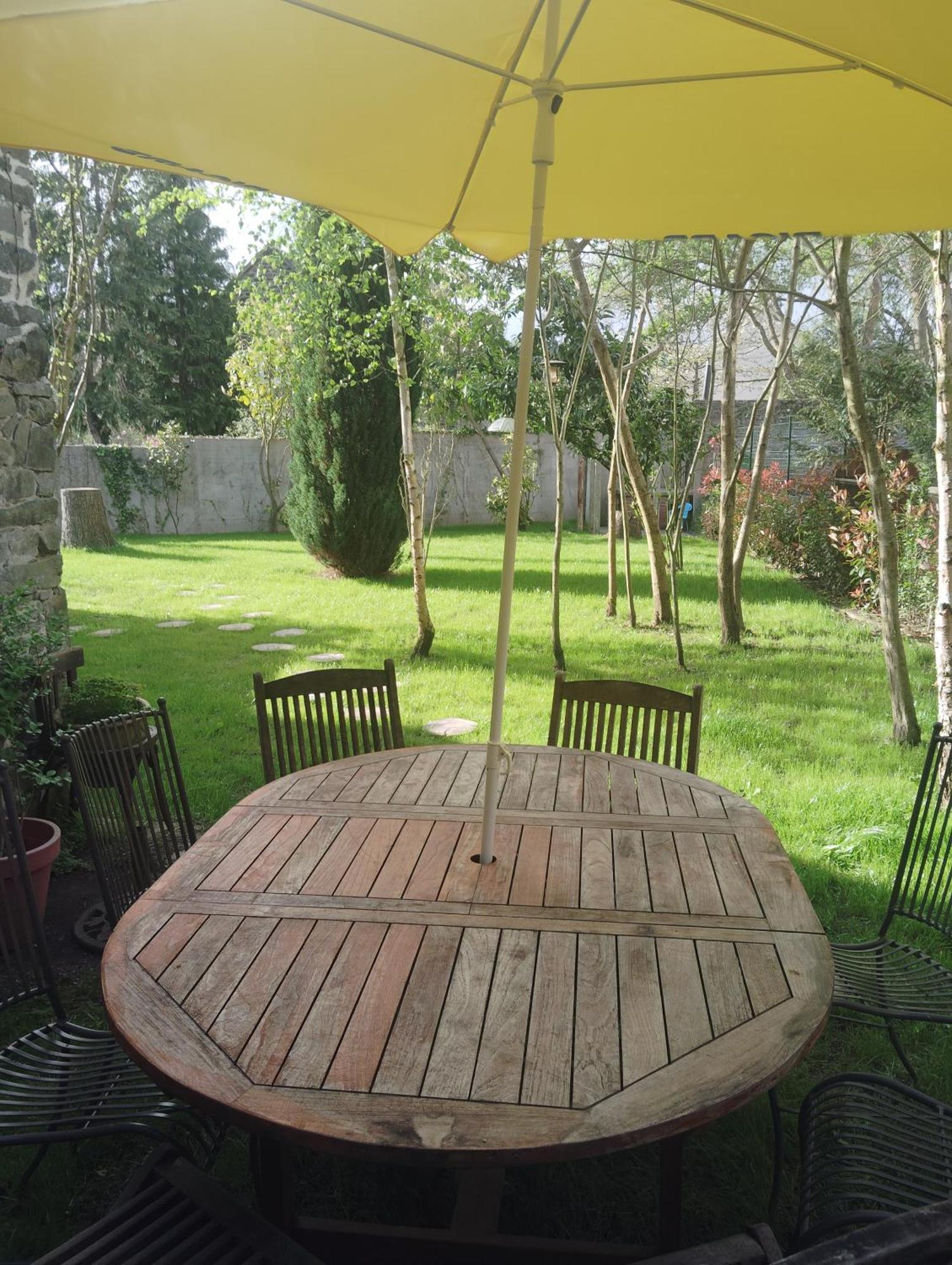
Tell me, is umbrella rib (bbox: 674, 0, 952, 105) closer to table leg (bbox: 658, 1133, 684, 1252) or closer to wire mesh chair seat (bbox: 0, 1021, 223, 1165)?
table leg (bbox: 658, 1133, 684, 1252)

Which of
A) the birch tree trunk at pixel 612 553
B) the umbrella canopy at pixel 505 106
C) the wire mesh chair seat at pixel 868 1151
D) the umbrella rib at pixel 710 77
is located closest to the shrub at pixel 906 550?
the birch tree trunk at pixel 612 553

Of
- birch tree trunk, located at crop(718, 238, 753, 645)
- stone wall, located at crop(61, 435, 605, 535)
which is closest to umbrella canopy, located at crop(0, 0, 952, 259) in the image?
birch tree trunk, located at crop(718, 238, 753, 645)

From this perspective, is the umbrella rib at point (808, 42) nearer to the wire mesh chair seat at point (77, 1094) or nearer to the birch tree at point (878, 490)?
the wire mesh chair seat at point (77, 1094)

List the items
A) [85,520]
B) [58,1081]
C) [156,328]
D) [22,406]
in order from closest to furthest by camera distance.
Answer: [58,1081], [22,406], [85,520], [156,328]

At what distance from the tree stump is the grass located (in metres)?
0.75

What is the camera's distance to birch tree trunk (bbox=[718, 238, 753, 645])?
672 cm

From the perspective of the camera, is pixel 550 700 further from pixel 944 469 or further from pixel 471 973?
pixel 471 973

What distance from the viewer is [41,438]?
380cm

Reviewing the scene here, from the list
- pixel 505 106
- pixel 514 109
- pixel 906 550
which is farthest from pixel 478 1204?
pixel 906 550

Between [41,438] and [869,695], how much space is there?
4762 mm

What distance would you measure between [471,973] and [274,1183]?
0.48 m

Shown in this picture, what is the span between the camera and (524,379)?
1.89m

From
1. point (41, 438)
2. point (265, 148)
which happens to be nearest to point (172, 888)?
point (265, 148)

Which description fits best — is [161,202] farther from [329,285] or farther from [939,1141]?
[939,1141]
